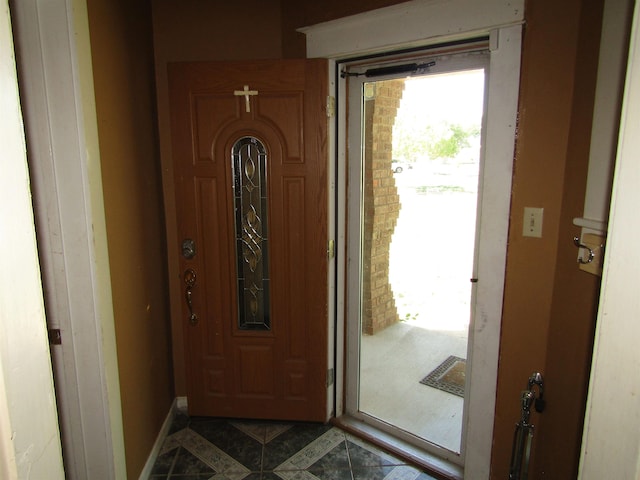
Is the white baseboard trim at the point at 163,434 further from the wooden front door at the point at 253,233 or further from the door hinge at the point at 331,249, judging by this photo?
the door hinge at the point at 331,249

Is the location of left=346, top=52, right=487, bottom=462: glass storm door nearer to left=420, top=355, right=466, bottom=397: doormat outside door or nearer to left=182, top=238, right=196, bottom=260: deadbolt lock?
left=420, top=355, right=466, bottom=397: doormat outside door

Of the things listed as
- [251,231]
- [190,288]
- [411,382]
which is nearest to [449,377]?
[411,382]

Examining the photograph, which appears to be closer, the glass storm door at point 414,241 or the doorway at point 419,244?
the doorway at point 419,244

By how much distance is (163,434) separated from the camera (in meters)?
2.34

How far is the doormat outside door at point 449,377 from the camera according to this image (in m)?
2.88

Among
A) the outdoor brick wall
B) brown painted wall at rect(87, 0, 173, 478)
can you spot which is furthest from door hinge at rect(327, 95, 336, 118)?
brown painted wall at rect(87, 0, 173, 478)

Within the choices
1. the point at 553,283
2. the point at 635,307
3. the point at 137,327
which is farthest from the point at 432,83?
the point at 635,307

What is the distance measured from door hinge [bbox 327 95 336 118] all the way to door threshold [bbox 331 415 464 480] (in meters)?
1.77

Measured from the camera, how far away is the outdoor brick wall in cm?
322

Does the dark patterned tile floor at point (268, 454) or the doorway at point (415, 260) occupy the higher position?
the doorway at point (415, 260)

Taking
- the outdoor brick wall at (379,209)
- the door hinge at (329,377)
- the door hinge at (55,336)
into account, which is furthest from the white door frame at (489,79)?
the door hinge at (55,336)

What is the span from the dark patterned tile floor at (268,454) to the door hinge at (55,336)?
3.29 ft

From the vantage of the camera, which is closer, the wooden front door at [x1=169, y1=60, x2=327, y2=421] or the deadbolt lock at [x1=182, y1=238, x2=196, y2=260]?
the wooden front door at [x1=169, y1=60, x2=327, y2=421]

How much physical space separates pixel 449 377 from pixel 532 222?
5.87ft
